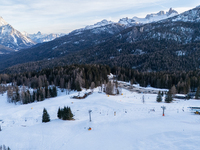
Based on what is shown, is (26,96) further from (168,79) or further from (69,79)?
(168,79)

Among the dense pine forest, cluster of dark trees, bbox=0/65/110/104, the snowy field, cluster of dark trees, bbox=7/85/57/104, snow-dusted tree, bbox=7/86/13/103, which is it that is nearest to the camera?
the snowy field

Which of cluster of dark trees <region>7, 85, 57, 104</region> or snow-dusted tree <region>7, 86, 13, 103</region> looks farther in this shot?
snow-dusted tree <region>7, 86, 13, 103</region>

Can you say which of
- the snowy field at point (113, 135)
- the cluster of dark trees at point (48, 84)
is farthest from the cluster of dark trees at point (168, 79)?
the snowy field at point (113, 135)

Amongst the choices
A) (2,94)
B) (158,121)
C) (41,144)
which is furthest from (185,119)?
(2,94)

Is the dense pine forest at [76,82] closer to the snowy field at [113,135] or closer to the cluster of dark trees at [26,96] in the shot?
the cluster of dark trees at [26,96]

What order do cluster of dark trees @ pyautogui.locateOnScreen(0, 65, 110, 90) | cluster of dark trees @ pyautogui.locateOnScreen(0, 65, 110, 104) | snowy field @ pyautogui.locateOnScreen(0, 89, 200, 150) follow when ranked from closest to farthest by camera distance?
1. snowy field @ pyautogui.locateOnScreen(0, 89, 200, 150)
2. cluster of dark trees @ pyautogui.locateOnScreen(0, 65, 110, 104)
3. cluster of dark trees @ pyautogui.locateOnScreen(0, 65, 110, 90)

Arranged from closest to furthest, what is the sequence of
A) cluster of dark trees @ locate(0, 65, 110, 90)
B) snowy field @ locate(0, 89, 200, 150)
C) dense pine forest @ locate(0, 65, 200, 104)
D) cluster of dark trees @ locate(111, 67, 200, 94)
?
snowy field @ locate(0, 89, 200, 150) → dense pine forest @ locate(0, 65, 200, 104) → cluster of dark trees @ locate(111, 67, 200, 94) → cluster of dark trees @ locate(0, 65, 110, 90)

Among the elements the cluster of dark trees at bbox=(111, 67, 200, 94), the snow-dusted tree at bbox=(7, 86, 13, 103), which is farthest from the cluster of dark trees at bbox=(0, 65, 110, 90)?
the cluster of dark trees at bbox=(111, 67, 200, 94)

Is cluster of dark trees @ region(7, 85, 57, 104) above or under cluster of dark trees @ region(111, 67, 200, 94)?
under

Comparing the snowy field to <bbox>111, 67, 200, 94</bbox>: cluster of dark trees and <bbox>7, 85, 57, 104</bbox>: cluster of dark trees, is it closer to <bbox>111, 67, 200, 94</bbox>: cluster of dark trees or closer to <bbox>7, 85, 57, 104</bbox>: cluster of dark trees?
<bbox>7, 85, 57, 104</bbox>: cluster of dark trees

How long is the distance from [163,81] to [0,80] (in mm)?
167209

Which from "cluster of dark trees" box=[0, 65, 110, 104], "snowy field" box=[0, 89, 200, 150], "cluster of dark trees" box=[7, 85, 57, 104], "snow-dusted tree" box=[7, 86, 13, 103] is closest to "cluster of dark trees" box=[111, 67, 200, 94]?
"cluster of dark trees" box=[0, 65, 110, 104]

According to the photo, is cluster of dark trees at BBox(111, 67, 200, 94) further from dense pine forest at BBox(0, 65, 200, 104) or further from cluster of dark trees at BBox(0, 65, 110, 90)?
cluster of dark trees at BBox(0, 65, 110, 90)

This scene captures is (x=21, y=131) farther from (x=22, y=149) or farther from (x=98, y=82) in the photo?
(x=98, y=82)
